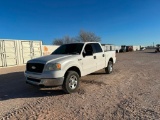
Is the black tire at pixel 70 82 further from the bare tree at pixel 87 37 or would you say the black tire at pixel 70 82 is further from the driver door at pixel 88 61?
the bare tree at pixel 87 37

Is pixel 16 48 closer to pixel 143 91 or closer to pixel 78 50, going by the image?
pixel 78 50

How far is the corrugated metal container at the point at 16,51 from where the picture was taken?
15.6m

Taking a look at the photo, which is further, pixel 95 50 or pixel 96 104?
pixel 95 50

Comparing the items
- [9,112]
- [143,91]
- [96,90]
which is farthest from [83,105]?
[143,91]

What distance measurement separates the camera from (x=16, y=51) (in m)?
16.8

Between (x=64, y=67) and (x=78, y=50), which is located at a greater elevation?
(x=78, y=50)

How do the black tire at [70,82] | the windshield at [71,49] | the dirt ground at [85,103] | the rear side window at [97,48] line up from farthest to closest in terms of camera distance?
the rear side window at [97,48], the windshield at [71,49], the black tire at [70,82], the dirt ground at [85,103]

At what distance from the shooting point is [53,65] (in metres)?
5.26

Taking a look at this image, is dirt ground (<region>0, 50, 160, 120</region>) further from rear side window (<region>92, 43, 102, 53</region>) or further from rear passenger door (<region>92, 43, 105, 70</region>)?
rear side window (<region>92, 43, 102, 53</region>)

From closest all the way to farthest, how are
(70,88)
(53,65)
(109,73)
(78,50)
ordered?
(53,65) < (70,88) < (78,50) < (109,73)

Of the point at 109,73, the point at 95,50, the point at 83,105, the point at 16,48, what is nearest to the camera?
the point at 83,105

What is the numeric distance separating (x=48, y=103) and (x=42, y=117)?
95 cm

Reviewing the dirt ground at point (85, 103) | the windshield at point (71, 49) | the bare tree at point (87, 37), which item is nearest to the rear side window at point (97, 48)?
the windshield at point (71, 49)

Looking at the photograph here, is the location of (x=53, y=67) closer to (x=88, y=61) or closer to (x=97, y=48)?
(x=88, y=61)
